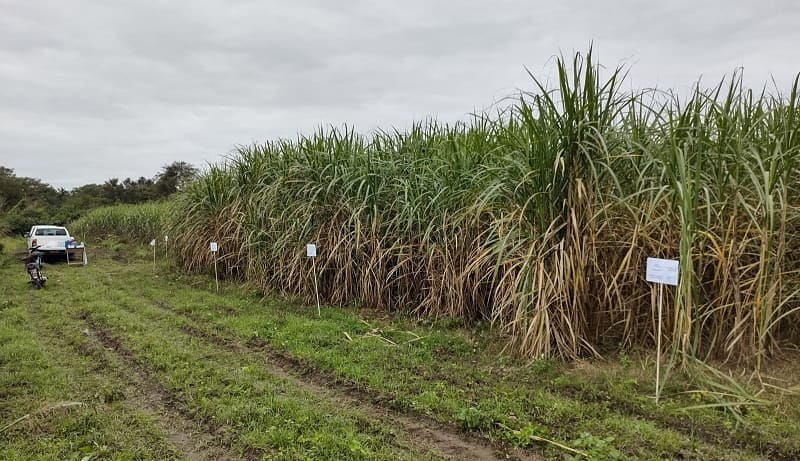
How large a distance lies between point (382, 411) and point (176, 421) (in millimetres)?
1334

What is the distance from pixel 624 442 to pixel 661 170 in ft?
6.62

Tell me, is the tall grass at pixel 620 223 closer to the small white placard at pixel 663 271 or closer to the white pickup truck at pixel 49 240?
the small white placard at pixel 663 271

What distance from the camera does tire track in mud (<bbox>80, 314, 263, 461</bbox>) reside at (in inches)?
106

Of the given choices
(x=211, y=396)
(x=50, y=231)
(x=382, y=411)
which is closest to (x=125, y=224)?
(x=50, y=231)

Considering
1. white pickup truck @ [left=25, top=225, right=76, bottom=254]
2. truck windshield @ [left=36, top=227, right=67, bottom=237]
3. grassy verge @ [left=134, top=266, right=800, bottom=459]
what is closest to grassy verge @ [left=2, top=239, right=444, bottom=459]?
grassy verge @ [left=134, top=266, right=800, bottom=459]

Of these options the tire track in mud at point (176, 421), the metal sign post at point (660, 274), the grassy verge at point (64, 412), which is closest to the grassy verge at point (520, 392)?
the metal sign post at point (660, 274)

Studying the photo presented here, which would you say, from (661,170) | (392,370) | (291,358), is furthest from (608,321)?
(291,358)

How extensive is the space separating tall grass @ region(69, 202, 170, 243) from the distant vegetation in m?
2.75

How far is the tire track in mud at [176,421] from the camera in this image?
270cm

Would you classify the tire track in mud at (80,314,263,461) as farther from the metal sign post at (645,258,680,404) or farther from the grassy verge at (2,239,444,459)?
the metal sign post at (645,258,680,404)

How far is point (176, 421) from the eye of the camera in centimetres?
311

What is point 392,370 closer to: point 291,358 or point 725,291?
point 291,358

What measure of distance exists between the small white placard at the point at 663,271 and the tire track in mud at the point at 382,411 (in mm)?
1421

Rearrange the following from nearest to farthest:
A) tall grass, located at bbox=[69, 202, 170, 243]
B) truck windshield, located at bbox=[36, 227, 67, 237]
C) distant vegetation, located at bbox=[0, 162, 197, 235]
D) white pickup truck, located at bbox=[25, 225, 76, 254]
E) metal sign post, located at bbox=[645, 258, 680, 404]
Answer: metal sign post, located at bbox=[645, 258, 680, 404]
white pickup truck, located at bbox=[25, 225, 76, 254]
truck windshield, located at bbox=[36, 227, 67, 237]
tall grass, located at bbox=[69, 202, 170, 243]
distant vegetation, located at bbox=[0, 162, 197, 235]
